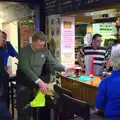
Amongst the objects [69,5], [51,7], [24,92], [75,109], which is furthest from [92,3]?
[24,92]

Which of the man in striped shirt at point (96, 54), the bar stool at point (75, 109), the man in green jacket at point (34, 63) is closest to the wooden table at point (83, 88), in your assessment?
the man in green jacket at point (34, 63)

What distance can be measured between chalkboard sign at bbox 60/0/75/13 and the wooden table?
100 cm

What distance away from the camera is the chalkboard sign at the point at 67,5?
3546 millimetres

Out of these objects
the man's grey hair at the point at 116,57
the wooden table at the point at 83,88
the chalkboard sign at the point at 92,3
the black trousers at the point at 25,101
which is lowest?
the black trousers at the point at 25,101

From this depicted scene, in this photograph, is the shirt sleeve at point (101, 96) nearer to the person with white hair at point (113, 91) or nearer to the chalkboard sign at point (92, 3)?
the person with white hair at point (113, 91)

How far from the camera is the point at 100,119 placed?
271 cm

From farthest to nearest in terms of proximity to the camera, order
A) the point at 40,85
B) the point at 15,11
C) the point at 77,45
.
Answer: the point at 77,45, the point at 15,11, the point at 40,85

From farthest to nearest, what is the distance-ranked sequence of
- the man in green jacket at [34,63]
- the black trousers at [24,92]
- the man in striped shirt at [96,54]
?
the man in striped shirt at [96,54] → the black trousers at [24,92] → the man in green jacket at [34,63]

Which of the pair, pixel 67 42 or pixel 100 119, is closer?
pixel 100 119

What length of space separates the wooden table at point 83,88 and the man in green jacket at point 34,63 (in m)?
0.24

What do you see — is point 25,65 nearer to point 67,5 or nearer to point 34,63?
point 34,63

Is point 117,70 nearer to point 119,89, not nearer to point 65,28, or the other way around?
point 119,89

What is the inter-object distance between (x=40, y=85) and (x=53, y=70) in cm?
70

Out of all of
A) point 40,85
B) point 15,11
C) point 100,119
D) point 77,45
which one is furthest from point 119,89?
point 77,45
